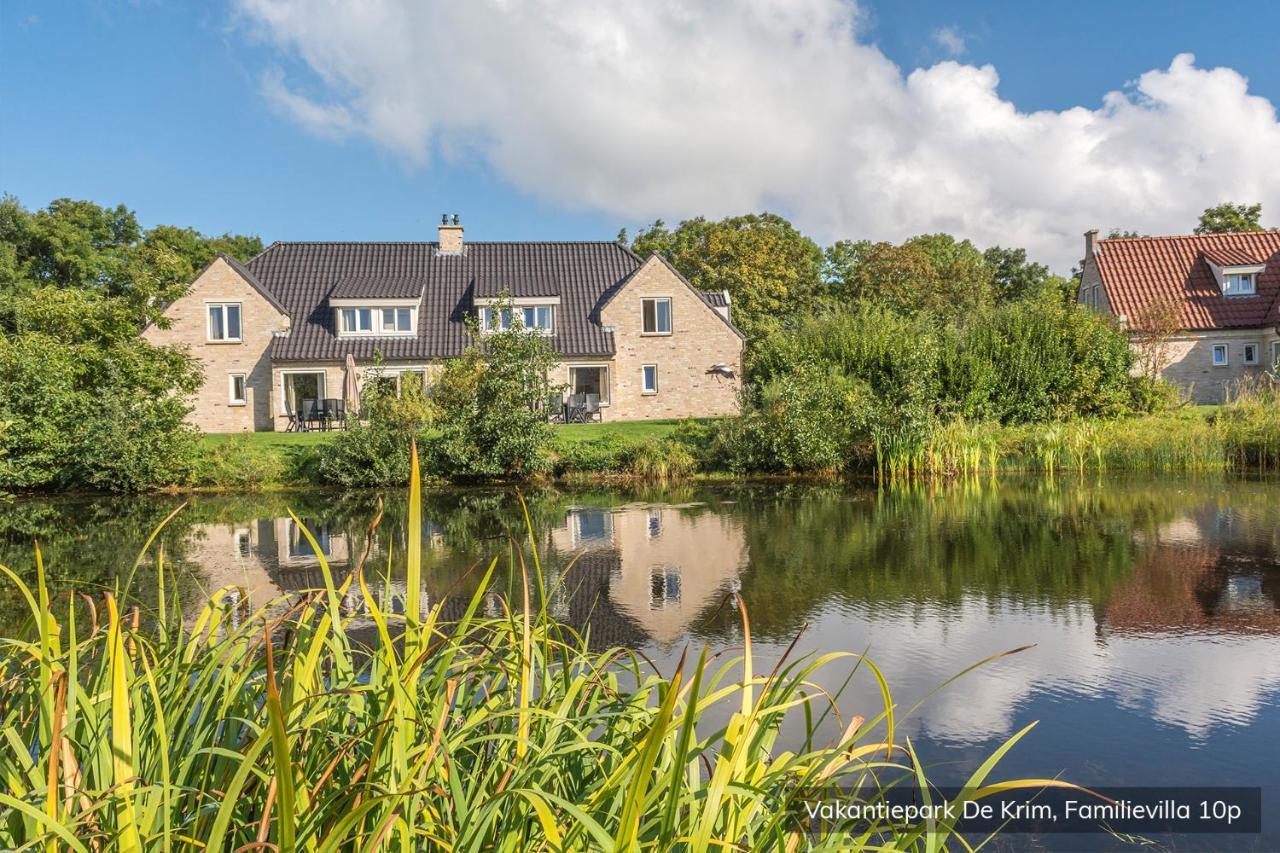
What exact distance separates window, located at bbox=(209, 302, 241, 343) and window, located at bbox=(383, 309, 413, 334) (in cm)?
480

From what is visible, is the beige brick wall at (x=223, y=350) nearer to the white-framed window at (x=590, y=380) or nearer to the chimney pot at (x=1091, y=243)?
the white-framed window at (x=590, y=380)

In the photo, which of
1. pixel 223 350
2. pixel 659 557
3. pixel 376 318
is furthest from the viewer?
pixel 376 318

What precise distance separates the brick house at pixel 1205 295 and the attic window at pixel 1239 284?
0.12 ft

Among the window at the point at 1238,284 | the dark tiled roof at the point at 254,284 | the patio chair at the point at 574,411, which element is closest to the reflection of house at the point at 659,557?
the patio chair at the point at 574,411

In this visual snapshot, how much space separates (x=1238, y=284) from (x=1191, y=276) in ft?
5.06

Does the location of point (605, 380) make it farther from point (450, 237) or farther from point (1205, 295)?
point (1205, 295)

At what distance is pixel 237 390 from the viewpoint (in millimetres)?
31688

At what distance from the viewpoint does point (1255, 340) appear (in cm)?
3309

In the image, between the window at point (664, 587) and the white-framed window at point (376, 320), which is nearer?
the window at point (664, 587)

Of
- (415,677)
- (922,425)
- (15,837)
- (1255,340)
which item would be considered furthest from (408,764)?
(1255,340)

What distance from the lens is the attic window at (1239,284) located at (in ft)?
112

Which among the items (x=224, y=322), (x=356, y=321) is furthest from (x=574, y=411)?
(x=224, y=322)

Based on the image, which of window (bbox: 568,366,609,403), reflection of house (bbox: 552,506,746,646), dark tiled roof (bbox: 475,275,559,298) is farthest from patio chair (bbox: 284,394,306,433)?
reflection of house (bbox: 552,506,746,646)

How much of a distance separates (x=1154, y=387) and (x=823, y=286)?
78.4 feet
